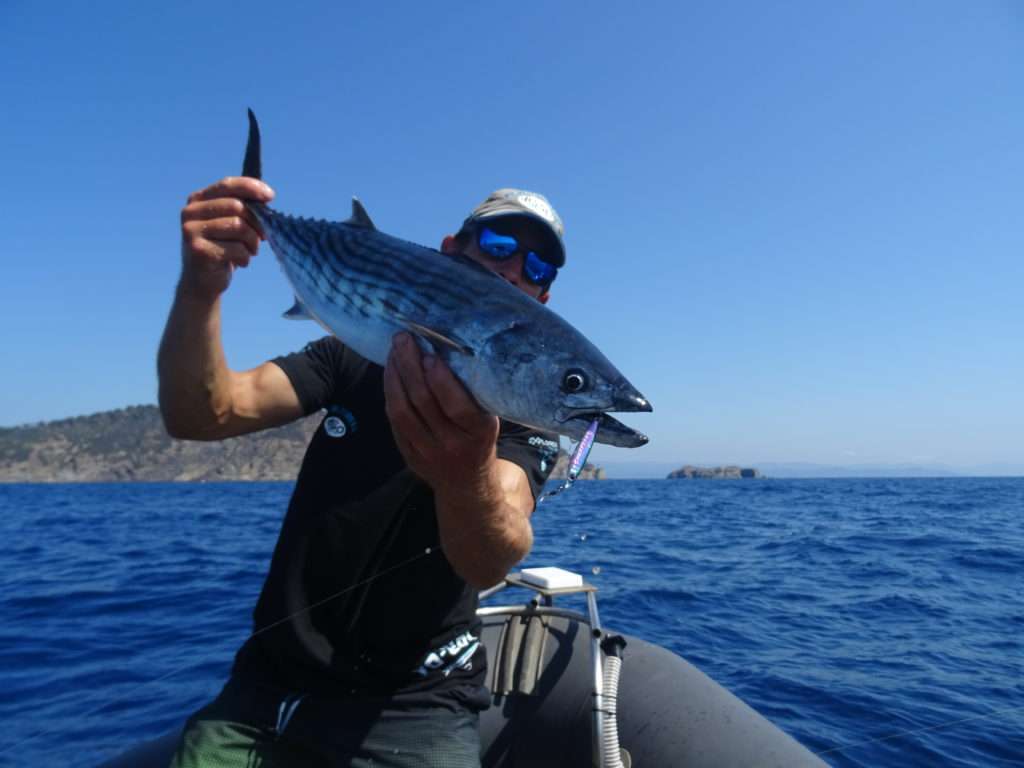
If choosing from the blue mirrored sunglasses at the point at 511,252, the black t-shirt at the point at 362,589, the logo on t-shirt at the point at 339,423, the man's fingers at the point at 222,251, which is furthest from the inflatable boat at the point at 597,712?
the man's fingers at the point at 222,251

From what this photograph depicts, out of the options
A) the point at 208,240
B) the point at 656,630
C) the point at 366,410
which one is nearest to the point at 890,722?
the point at 656,630

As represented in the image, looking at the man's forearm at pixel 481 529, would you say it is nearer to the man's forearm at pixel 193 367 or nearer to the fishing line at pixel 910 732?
the man's forearm at pixel 193 367

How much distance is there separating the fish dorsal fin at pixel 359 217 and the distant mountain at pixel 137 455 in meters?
120

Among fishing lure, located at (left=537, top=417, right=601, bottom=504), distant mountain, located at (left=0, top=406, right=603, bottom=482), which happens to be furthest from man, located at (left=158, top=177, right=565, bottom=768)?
distant mountain, located at (left=0, top=406, right=603, bottom=482)

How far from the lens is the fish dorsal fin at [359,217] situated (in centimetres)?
283

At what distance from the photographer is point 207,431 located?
118 inches

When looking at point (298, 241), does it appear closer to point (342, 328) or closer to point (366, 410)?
point (342, 328)

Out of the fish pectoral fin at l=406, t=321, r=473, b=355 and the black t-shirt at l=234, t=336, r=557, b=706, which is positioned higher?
the fish pectoral fin at l=406, t=321, r=473, b=355

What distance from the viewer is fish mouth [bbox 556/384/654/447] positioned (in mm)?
1995

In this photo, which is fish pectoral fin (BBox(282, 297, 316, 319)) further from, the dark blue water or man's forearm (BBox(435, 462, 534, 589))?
the dark blue water

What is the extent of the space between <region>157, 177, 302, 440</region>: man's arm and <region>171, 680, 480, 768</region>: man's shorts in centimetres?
129

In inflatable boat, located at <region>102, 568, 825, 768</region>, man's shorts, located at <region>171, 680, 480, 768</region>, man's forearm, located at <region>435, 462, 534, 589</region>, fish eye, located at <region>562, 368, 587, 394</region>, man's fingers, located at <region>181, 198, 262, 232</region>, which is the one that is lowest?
inflatable boat, located at <region>102, 568, 825, 768</region>

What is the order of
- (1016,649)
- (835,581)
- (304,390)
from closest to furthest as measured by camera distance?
(304,390) < (1016,649) < (835,581)

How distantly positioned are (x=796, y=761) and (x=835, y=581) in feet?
33.6
